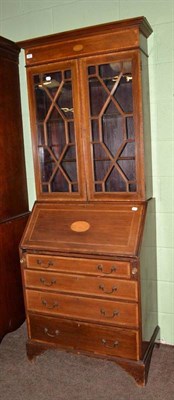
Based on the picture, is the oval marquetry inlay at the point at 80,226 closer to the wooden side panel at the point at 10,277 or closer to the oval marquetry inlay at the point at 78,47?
the wooden side panel at the point at 10,277

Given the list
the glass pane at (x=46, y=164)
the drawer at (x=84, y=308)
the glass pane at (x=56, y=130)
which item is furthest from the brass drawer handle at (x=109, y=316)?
the glass pane at (x=46, y=164)

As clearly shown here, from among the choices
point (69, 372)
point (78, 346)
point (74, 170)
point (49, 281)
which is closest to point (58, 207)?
point (74, 170)

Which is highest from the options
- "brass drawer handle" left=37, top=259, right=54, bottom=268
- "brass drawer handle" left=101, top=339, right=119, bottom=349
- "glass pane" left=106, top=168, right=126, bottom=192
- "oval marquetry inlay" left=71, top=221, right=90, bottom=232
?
"glass pane" left=106, top=168, right=126, bottom=192

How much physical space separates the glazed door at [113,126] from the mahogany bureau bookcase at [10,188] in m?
0.62

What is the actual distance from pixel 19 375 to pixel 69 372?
312 mm

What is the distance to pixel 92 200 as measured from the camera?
2209 millimetres

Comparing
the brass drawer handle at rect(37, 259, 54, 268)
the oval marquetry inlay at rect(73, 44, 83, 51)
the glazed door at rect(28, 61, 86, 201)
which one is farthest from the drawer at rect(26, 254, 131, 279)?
the oval marquetry inlay at rect(73, 44, 83, 51)

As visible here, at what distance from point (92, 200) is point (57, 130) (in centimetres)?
54

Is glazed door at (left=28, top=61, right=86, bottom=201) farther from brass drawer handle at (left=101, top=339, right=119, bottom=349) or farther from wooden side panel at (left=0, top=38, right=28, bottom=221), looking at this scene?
brass drawer handle at (left=101, top=339, right=119, bottom=349)

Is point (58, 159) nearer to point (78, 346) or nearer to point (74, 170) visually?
point (74, 170)

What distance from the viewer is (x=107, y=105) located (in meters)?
2.13

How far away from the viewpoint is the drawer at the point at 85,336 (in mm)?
2049

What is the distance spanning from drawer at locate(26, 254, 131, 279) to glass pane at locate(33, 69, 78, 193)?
0.45 meters

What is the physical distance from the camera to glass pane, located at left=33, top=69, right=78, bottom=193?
7.34 feet
